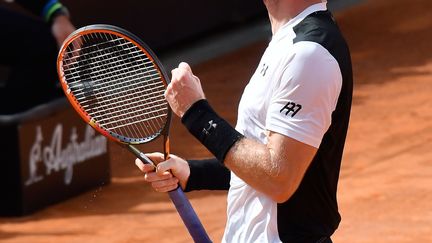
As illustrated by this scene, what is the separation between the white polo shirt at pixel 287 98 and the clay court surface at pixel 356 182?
331 cm

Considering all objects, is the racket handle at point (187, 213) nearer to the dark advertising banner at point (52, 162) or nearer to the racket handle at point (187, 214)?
the racket handle at point (187, 214)

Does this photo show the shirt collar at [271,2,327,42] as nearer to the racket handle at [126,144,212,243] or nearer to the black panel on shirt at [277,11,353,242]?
the black panel on shirt at [277,11,353,242]

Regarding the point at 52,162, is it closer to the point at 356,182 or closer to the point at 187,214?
the point at 356,182

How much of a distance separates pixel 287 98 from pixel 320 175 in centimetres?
26

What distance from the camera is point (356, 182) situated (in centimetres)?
727

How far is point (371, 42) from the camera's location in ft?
39.4

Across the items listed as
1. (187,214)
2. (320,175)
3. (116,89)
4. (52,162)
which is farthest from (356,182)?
(320,175)

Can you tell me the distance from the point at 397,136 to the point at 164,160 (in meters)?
5.37

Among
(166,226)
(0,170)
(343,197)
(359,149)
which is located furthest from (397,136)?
(0,170)

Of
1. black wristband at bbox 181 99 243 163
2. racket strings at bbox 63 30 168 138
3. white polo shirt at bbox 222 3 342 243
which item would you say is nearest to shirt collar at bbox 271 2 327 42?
white polo shirt at bbox 222 3 342 243

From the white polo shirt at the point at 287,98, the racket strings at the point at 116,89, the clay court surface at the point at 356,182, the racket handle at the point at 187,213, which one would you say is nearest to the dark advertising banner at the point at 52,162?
the clay court surface at the point at 356,182

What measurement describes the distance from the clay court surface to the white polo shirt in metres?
3.31

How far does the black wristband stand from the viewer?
2.77 meters

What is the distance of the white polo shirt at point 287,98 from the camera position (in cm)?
268
